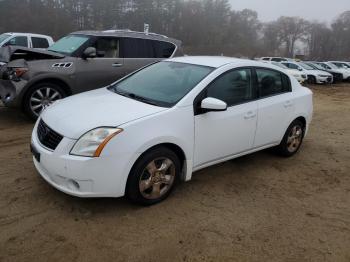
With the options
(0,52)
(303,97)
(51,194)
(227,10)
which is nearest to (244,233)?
(51,194)

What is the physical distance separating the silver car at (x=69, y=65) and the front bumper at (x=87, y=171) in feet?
11.2

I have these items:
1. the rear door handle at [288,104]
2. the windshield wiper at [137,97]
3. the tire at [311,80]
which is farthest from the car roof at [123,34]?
the tire at [311,80]

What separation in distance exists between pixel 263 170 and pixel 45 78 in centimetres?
419

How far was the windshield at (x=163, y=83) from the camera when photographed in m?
3.97

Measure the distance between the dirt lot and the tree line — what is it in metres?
40.1

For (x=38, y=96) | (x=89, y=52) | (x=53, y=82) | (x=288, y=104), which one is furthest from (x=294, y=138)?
Result: (x=38, y=96)

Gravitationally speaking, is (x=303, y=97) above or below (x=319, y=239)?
above

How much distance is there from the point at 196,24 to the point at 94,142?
8018 centimetres

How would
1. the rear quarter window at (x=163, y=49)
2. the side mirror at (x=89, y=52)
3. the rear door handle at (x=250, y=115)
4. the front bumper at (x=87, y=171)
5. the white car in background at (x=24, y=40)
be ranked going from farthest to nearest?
the white car in background at (x=24, y=40) < the rear quarter window at (x=163, y=49) < the side mirror at (x=89, y=52) < the rear door handle at (x=250, y=115) < the front bumper at (x=87, y=171)

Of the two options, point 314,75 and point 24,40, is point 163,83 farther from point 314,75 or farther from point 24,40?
point 314,75

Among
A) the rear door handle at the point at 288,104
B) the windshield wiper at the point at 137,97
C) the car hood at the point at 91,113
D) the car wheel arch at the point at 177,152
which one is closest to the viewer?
the car hood at the point at 91,113

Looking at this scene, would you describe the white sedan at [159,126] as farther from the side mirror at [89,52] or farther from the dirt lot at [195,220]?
the side mirror at [89,52]

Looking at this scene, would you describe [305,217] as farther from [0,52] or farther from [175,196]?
[0,52]

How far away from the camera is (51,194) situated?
379cm
